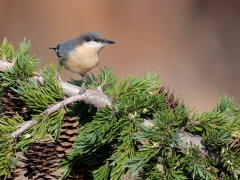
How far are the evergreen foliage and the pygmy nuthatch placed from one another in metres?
0.86

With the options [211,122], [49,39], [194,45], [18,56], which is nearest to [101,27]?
[49,39]

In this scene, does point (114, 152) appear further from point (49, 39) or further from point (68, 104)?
point (49, 39)

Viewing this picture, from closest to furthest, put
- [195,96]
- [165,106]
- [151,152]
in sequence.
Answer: [151,152]
[165,106]
[195,96]

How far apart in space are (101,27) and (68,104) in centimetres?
183

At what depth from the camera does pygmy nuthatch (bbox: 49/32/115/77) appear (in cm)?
187

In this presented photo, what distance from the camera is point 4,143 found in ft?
2.90

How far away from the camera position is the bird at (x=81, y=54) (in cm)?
187

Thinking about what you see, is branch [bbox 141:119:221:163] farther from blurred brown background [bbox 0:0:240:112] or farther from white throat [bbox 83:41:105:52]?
blurred brown background [bbox 0:0:240:112]

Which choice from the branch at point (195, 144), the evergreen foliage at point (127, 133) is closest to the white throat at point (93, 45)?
the evergreen foliage at point (127, 133)

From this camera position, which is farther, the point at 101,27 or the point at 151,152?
the point at 101,27

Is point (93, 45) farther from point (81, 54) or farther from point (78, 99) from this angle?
point (78, 99)

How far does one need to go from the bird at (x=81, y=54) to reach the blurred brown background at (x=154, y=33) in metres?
0.75

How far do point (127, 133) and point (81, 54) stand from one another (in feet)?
3.47

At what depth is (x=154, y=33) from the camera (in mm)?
2828
